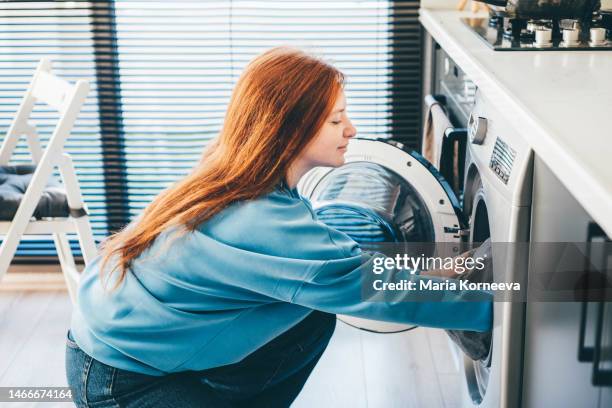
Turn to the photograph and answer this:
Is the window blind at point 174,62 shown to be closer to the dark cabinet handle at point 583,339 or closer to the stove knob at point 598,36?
the stove knob at point 598,36

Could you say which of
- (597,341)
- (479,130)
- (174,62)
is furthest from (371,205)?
(174,62)

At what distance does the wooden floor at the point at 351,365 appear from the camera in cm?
216

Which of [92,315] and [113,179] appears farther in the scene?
[113,179]

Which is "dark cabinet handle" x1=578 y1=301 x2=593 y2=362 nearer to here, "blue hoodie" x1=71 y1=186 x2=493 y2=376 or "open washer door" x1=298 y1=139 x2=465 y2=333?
"blue hoodie" x1=71 y1=186 x2=493 y2=376

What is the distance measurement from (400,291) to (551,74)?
0.56 m

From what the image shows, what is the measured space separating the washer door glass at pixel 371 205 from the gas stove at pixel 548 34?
38cm

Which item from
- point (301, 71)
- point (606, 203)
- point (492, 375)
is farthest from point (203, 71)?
point (606, 203)

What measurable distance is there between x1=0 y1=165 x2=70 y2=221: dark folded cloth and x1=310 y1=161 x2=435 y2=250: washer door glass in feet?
2.76

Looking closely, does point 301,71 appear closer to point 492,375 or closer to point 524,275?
point 524,275

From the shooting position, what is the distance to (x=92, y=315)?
144 cm

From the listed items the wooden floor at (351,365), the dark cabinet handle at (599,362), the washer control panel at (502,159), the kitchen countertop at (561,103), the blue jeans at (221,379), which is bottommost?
the wooden floor at (351,365)

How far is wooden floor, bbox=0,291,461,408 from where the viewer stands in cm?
216

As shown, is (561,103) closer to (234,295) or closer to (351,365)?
(234,295)

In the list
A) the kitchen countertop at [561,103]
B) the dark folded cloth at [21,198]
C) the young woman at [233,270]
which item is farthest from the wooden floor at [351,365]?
the kitchen countertop at [561,103]
